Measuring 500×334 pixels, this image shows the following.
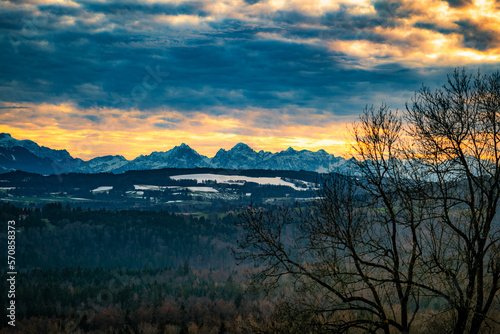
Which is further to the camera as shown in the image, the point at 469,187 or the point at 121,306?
the point at 121,306

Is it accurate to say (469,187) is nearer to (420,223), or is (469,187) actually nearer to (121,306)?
(420,223)

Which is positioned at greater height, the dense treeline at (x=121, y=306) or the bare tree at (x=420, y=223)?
the bare tree at (x=420, y=223)

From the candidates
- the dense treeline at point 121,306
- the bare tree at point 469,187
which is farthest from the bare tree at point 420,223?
the dense treeline at point 121,306

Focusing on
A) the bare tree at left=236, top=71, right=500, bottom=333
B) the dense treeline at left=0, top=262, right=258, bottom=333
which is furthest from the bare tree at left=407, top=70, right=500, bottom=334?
the dense treeline at left=0, top=262, right=258, bottom=333

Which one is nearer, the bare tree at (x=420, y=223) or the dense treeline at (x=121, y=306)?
the bare tree at (x=420, y=223)

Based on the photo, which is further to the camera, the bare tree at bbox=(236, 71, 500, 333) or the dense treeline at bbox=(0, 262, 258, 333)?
the dense treeline at bbox=(0, 262, 258, 333)

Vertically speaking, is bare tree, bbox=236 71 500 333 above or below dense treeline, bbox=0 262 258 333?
above

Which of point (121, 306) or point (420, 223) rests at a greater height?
point (420, 223)

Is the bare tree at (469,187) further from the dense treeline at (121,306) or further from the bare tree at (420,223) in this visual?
the dense treeline at (121,306)

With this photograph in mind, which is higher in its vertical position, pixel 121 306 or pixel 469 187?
pixel 469 187

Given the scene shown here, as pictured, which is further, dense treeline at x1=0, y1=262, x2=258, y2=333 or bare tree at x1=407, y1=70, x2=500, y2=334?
dense treeline at x1=0, y1=262, x2=258, y2=333

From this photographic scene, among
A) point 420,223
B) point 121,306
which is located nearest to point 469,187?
point 420,223

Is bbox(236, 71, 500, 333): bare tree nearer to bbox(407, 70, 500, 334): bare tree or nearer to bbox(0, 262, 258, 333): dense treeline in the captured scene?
bbox(407, 70, 500, 334): bare tree

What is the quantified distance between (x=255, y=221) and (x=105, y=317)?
110701 millimetres
